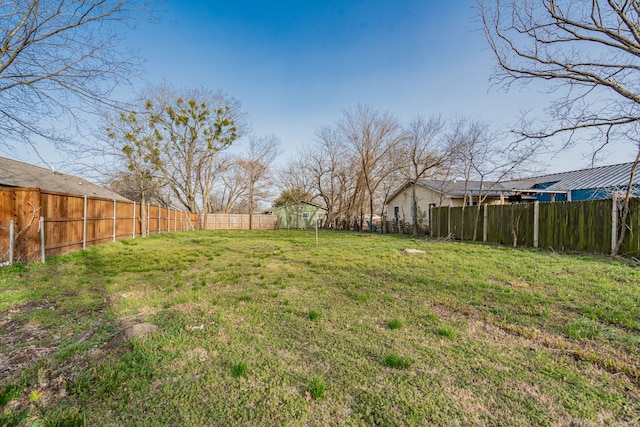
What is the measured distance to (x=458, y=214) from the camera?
1359cm

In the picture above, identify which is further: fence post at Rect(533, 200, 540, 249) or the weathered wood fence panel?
the weathered wood fence panel

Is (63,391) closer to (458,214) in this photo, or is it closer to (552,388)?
(552,388)

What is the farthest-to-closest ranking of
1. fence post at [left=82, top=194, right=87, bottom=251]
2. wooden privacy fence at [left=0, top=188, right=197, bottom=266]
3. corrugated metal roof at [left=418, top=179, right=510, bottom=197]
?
corrugated metal roof at [left=418, top=179, right=510, bottom=197], fence post at [left=82, top=194, right=87, bottom=251], wooden privacy fence at [left=0, top=188, right=197, bottom=266]

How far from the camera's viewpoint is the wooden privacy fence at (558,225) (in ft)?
23.8

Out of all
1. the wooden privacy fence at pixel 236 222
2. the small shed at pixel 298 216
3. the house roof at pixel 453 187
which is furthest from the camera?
the small shed at pixel 298 216

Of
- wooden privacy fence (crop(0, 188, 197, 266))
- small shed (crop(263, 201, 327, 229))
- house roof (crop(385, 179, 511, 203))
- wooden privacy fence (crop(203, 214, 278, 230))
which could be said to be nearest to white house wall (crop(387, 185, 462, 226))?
house roof (crop(385, 179, 511, 203))

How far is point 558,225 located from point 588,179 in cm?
902

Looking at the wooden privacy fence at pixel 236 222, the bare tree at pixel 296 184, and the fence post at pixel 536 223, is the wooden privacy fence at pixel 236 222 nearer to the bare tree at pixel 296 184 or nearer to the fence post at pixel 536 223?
the bare tree at pixel 296 184

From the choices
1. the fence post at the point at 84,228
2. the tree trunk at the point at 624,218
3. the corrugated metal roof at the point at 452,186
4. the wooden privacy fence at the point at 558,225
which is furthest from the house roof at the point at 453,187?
the fence post at the point at 84,228

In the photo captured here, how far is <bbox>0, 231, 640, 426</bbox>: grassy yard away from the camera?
5.90ft

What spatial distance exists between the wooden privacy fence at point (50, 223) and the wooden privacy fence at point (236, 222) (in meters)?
17.6

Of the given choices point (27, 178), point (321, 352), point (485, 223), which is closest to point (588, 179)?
point (485, 223)

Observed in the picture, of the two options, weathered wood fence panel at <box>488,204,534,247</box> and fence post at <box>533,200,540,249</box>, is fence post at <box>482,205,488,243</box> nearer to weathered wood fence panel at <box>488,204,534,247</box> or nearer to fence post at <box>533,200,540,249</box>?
weathered wood fence panel at <box>488,204,534,247</box>

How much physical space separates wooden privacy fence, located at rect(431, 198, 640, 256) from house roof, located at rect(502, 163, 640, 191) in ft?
15.7
